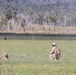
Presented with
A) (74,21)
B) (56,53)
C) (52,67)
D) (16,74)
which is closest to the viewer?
(16,74)

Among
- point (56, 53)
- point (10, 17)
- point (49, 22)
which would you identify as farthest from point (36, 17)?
point (56, 53)

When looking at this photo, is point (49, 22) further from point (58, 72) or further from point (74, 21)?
point (58, 72)

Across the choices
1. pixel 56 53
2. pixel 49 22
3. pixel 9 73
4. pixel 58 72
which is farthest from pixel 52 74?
pixel 49 22

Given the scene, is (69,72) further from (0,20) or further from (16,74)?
(0,20)

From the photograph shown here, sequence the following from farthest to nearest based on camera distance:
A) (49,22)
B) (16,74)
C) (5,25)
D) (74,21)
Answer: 1. (74,21)
2. (49,22)
3. (5,25)
4. (16,74)

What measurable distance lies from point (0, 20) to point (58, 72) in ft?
422

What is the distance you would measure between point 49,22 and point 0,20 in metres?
32.9

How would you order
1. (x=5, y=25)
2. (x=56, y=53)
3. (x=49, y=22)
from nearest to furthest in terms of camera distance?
(x=56, y=53) → (x=5, y=25) → (x=49, y=22)

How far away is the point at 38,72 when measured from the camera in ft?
39.7

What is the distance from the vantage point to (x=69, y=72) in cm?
1195

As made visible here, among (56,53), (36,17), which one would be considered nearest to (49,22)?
(36,17)

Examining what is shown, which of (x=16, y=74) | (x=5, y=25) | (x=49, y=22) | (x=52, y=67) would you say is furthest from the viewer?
(x=49, y=22)

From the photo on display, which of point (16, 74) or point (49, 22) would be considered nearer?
point (16, 74)

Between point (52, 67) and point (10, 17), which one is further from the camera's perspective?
point (10, 17)
